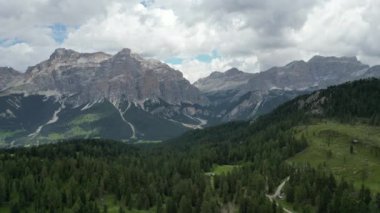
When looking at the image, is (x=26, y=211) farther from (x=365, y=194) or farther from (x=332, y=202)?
(x=365, y=194)

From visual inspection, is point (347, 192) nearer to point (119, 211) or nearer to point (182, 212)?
point (182, 212)

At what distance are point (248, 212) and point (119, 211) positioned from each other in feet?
164

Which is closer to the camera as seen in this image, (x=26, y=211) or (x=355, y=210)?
(x=355, y=210)

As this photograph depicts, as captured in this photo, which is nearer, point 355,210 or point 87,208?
point 355,210

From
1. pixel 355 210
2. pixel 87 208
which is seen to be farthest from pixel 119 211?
pixel 355 210

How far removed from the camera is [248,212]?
199m

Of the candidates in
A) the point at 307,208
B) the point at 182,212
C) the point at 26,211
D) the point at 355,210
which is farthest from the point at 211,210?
the point at 26,211

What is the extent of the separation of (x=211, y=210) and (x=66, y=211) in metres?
55.8

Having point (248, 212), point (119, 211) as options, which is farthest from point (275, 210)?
point (119, 211)

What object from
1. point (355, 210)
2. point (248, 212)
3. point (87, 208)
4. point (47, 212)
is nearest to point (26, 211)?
point (47, 212)

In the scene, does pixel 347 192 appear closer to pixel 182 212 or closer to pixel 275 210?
pixel 275 210

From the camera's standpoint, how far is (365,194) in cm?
19888

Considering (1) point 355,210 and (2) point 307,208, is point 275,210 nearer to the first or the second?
(2) point 307,208

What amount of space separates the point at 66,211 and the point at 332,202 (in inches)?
3974
